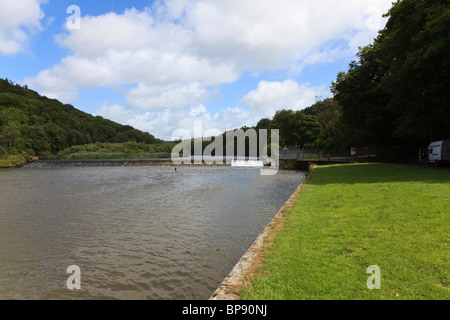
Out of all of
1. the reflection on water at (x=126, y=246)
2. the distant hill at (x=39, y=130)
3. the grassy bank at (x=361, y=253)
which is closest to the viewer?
the grassy bank at (x=361, y=253)

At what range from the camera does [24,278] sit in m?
6.02

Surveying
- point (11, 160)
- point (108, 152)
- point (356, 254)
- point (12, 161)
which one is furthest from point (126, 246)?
point (108, 152)

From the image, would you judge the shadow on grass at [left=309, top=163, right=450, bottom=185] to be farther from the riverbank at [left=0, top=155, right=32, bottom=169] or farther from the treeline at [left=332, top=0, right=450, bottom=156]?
the riverbank at [left=0, top=155, right=32, bottom=169]

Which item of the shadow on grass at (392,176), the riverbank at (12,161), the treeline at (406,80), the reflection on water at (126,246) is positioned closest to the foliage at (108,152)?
the riverbank at (12,161)

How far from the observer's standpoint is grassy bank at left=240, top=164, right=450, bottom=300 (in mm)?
3872

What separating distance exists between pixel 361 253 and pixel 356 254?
11 cm

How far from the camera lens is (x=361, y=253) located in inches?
201

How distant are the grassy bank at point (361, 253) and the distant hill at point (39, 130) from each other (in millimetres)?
91132

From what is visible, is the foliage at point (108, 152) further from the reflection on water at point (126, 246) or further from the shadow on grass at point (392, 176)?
the shadow on grass at point (392, 176)

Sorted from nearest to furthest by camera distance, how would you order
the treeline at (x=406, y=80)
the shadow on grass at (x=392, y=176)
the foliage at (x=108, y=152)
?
the shadow on grass at (x=392, y=176) < the treeline at (x=406, y=80) < the foliage at (x=108, y=152)

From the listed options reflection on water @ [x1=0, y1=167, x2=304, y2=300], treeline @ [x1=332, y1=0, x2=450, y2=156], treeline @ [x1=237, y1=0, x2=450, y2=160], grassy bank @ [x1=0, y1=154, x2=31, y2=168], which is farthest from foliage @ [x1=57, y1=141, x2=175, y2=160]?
reflection on water @ [x1=0, y1=167, x2=304, y2=300]

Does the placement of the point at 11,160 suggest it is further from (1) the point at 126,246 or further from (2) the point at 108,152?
(1) the point at 126,246

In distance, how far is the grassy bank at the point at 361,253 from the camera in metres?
3.87

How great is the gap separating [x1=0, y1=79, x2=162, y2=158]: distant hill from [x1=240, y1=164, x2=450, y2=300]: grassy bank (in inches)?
3588
